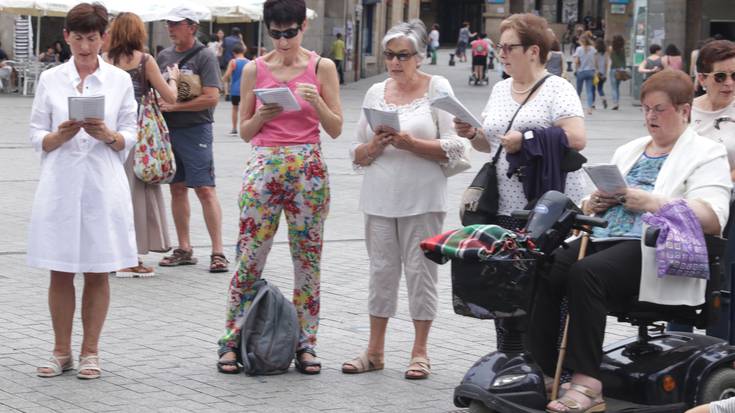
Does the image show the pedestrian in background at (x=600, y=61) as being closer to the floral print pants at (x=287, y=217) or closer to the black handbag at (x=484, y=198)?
the floral print pants at (x=287, y=217)

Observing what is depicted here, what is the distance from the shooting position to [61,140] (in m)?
6.34

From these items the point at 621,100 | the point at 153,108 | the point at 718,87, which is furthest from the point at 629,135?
the point at 718,87

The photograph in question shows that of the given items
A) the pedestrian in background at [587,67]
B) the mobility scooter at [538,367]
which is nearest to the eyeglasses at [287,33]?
the mobility scooter at [538,367]

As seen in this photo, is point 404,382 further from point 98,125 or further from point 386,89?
point 98,125

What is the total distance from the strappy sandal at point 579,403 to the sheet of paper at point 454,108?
4.23ft

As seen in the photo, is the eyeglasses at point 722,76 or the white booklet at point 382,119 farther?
the eyeglasses at point 722,76

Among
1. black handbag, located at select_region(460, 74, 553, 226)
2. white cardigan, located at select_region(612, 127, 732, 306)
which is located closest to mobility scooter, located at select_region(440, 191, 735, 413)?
white cardigan, located at select_region(612, 127, 732, 306)

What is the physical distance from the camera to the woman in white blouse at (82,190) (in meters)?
6.38

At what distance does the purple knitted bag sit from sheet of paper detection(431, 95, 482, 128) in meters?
0.97

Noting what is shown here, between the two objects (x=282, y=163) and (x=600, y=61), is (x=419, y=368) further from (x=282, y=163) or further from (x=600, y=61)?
(x=600, y=61)

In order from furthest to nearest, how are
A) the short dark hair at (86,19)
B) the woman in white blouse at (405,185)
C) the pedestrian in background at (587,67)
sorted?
the pedestrian in background at (587,67), the woman in white blouse at (405,185), the short dark hair at (86,19)

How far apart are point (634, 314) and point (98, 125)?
2534 mm

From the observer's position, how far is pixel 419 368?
6.66 metres

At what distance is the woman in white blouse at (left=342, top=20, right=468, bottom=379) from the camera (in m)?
6.61
